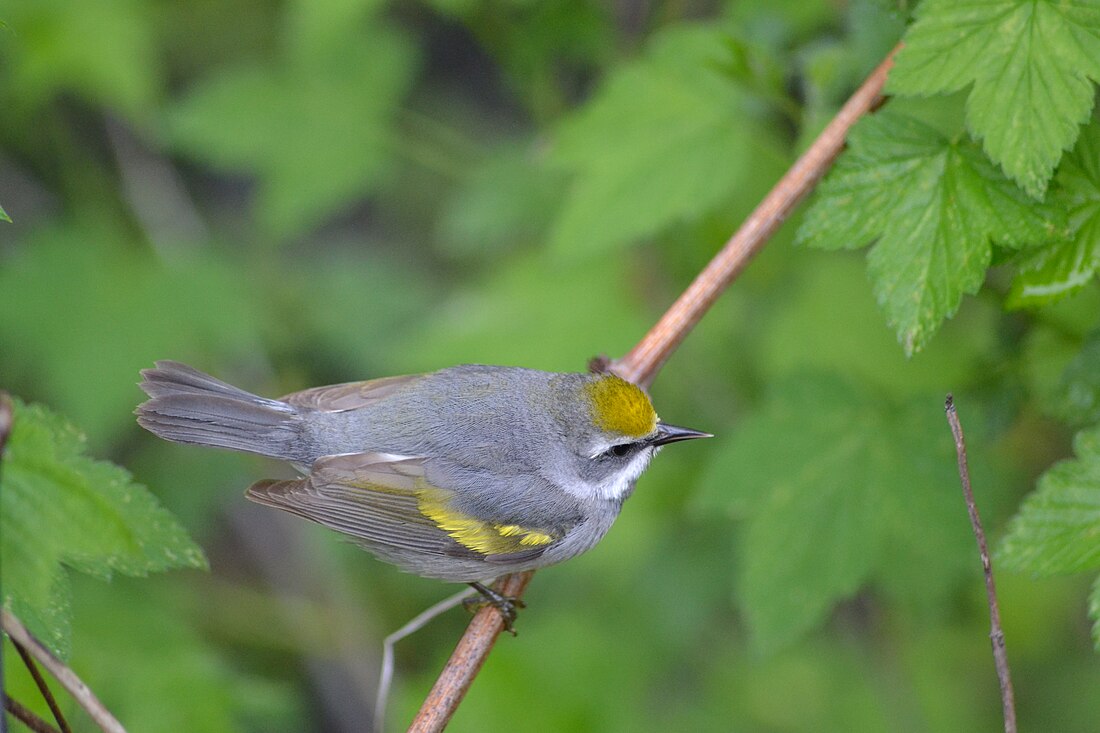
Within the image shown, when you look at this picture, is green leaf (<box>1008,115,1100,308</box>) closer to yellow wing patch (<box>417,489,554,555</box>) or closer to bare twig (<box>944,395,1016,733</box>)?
bare twig (<box>944,395,1016,733</box>)

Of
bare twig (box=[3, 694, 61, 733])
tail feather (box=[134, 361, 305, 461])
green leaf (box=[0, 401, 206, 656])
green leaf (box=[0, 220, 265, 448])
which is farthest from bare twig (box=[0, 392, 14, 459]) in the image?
green leaf (box=[0, 220, 265, 448])

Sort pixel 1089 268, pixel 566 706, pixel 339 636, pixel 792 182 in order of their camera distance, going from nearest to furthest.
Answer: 1. pixel 1089 268
2. pixel 792 182
3. pixel 566 706
4. pixel 339 636

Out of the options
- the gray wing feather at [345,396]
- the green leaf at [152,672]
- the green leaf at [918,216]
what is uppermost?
the green leaf at [918,216]

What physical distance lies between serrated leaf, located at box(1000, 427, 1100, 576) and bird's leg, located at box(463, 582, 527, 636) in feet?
4.83

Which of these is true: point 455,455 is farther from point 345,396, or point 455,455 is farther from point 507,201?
point 507,201

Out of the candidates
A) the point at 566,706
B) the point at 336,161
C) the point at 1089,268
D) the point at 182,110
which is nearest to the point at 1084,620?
the point at 566,706

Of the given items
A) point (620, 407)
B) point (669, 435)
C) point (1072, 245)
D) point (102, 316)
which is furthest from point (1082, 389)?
point (102, 316)

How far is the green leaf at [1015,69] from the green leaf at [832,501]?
121cm

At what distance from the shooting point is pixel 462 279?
6.70 meters

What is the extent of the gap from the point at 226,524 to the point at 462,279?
2.15 meters

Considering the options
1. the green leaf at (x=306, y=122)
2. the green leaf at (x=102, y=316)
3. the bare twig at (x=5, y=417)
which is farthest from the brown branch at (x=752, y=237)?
the green leaf at (x=102, y=316)

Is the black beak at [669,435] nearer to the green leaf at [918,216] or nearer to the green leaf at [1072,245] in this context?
the green leaf at [918,216]

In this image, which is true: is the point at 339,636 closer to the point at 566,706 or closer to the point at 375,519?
the point at 566,706

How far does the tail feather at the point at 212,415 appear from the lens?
3.24 m
